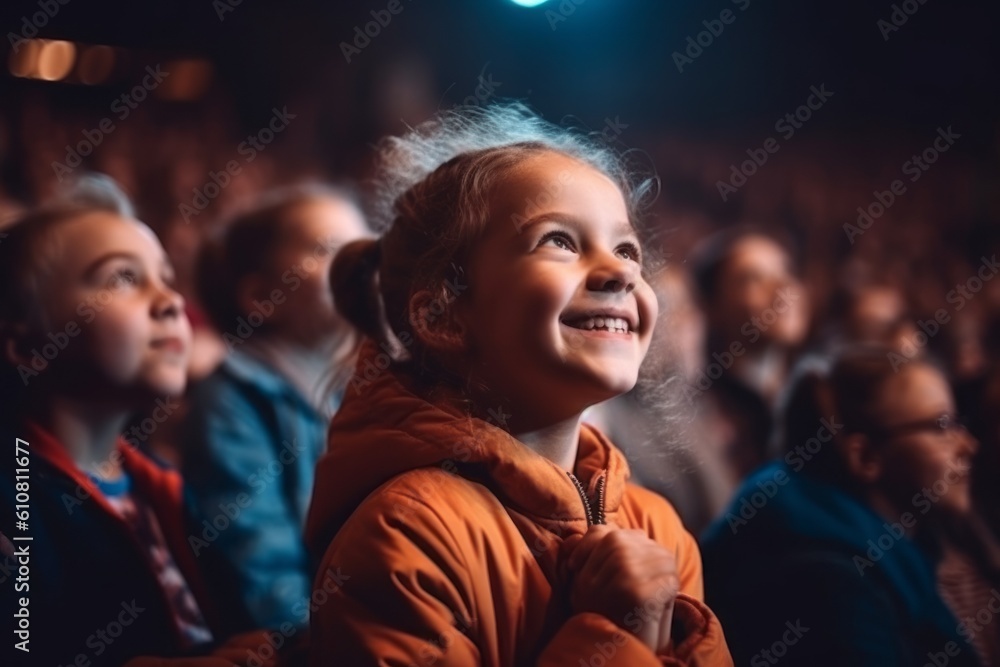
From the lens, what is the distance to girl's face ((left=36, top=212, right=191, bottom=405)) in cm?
131

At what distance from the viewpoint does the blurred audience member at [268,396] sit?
147 cm

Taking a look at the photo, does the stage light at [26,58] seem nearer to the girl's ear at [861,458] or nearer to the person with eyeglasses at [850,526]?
the person with eyeglasses at [850,526]

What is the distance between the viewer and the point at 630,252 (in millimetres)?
1124

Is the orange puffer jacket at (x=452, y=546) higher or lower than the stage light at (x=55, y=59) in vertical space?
higher

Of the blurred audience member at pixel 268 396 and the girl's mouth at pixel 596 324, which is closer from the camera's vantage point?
the girl's mouth at pixel 596 324

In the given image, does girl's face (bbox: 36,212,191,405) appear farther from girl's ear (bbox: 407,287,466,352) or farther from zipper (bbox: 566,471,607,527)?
zipper (bbox: 566,471,607,527)

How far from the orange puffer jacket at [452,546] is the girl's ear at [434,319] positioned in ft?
0.21

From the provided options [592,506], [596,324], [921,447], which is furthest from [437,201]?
[921,447]

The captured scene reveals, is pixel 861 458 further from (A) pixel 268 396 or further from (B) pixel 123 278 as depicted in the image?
(B) pixel 123 278

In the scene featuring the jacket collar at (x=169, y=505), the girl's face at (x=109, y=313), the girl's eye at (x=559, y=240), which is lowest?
the jacket collar at (x=169, y=505)

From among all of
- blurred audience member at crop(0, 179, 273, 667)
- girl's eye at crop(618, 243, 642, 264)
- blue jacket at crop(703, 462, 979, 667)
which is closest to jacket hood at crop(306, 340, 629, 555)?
girl's eye at crop(618, 243, 642, 264)

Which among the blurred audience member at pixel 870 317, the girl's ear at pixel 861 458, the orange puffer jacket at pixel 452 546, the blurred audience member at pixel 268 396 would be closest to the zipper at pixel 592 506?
the orange puffer jacket at pixel 452 546

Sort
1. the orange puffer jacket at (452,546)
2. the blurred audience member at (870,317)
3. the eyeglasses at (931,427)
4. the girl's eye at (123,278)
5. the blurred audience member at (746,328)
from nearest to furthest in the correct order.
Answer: the orange puffer jacket at (452,546), the girl's eye at (123,278), the eyeglasses at (931,427), the blurred audience member at (746,328), the blurred audience member at (870,317)

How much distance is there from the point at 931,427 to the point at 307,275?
118cm
